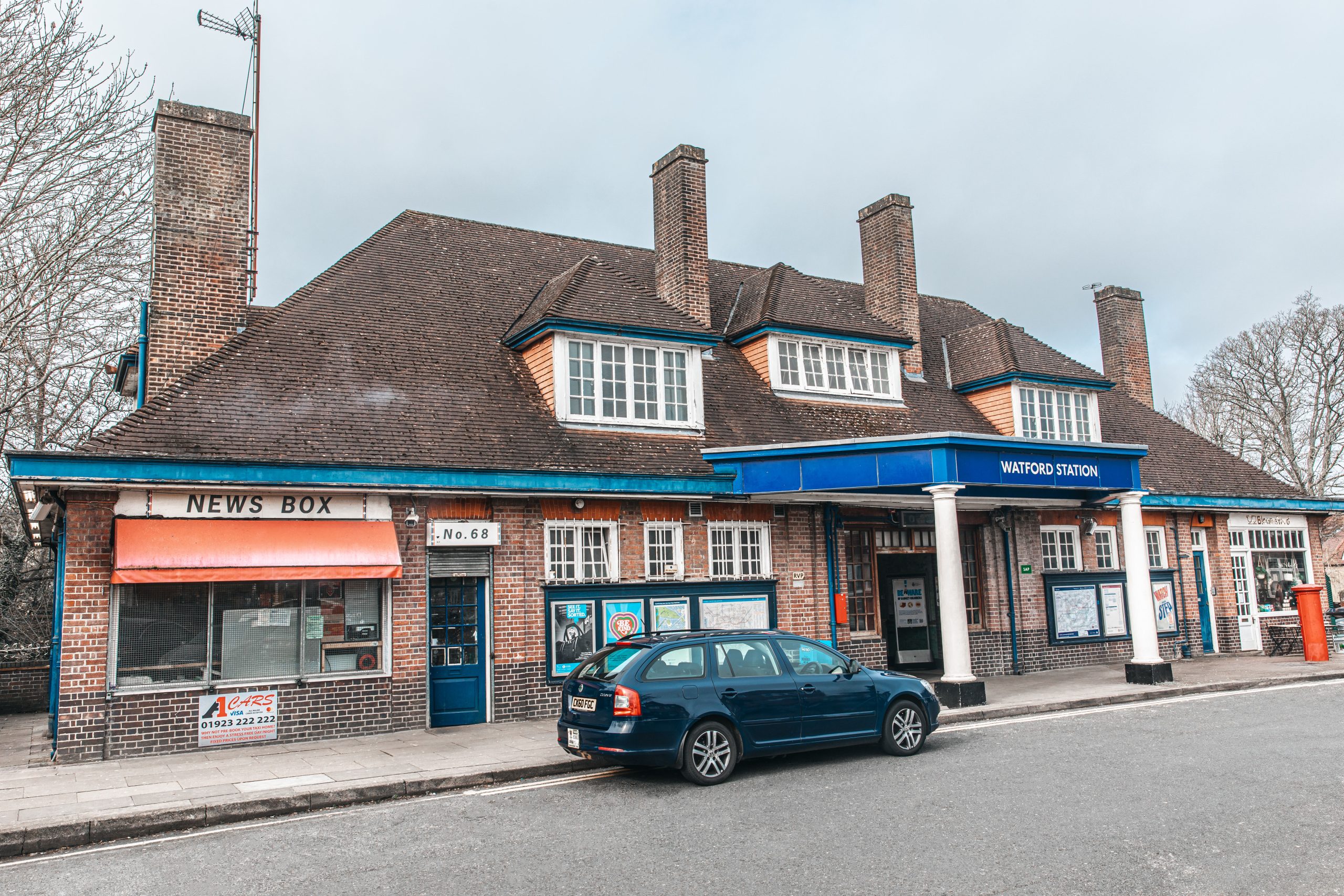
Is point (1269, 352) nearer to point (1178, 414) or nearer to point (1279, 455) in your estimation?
point (1279, 455)

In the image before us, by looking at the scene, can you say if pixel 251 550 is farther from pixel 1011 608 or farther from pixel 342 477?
pixel 1011 608

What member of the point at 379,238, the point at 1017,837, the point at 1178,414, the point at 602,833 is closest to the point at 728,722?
the point at 602,833

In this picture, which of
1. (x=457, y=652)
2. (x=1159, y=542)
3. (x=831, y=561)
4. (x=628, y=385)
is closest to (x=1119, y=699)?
(x=831, y=561)

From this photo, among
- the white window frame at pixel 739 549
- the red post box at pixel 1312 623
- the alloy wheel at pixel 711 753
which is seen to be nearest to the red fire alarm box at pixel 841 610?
the white window frame at pixel 739 549

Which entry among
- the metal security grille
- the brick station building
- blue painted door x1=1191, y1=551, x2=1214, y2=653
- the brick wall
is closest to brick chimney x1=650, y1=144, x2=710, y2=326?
the brick station building

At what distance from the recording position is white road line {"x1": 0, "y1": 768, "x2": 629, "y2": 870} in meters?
7.80

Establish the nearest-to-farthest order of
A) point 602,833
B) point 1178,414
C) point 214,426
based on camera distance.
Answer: point 602,833
point 214,426
point 1178,414

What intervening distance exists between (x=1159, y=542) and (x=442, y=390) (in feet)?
52.1

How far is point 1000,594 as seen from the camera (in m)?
19.1

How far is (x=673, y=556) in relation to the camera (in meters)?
15.5

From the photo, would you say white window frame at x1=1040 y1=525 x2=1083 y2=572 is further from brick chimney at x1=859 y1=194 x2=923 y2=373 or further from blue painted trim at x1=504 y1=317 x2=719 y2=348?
blue painted trim at x1=504 y1=317 x2=719 y2=348

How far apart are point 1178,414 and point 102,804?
50467mm

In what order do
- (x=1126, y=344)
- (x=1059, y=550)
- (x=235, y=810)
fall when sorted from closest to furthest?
(x=235, y=810)
(x=1059, y=550)
(x=1126, y=344)

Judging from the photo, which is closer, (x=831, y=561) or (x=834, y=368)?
(x=831, y=561)
